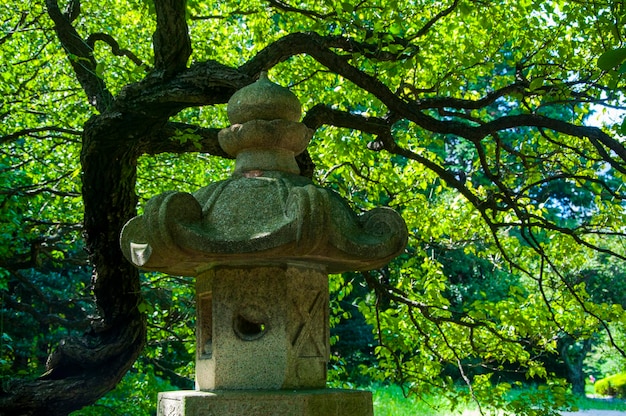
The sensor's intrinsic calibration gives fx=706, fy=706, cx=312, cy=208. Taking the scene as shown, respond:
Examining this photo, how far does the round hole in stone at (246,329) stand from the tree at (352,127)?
189 centimetres

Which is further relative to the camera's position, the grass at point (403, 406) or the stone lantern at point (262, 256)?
the grass at point (403, 406)

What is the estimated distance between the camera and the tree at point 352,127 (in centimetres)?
514

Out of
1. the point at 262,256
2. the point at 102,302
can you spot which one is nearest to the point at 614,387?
the point at 102,302

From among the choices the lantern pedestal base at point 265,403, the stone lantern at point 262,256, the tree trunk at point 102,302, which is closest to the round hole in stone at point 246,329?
the stone lantern at point 262,256

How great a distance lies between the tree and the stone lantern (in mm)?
1282

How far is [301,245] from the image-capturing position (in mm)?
2986

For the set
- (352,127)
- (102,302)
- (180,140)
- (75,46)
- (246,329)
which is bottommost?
(246,329)

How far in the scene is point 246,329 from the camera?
344 centimetres

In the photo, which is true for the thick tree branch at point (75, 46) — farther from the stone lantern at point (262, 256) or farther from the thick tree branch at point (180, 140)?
the stone lantern at point (262, 256)

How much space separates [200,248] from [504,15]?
5776mm

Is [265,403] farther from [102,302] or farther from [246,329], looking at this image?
[102,302]

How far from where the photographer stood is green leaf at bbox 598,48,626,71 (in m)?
1.59

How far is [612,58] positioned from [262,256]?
1806mm

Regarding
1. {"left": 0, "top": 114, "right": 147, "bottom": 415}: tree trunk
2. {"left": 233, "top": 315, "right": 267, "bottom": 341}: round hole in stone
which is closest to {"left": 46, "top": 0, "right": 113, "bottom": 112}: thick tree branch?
{"left": 0, "top": 114, "right": 147, "bottom": 415}: tree trunk
